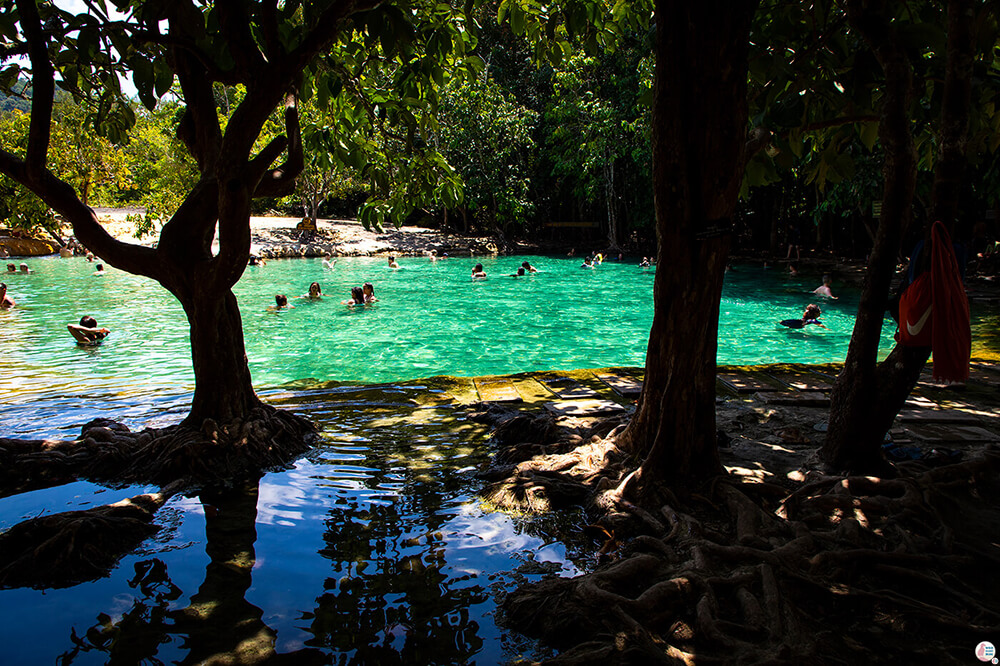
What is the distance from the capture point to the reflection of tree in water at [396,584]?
3.11 m

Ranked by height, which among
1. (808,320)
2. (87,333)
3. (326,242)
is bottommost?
(87,333)

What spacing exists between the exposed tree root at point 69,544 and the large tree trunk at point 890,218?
16.6ft


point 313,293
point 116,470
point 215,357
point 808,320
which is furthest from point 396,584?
point 313,293

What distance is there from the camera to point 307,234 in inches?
1412

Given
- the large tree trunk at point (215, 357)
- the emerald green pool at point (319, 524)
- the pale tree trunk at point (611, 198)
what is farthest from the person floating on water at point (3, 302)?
the pale tree trunk at point (611, 198)

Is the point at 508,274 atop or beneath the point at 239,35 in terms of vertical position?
beneath

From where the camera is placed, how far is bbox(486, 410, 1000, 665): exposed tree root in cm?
297

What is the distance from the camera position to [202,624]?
329cm

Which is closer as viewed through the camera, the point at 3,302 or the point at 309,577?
the point at 309,577

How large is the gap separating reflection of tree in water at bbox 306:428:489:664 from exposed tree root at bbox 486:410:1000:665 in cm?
37

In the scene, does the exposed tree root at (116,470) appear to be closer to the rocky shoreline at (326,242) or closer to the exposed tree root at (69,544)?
the exposed tree root at (69,544)

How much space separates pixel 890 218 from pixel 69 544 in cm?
591

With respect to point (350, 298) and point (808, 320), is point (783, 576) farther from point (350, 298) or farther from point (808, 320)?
point (350, 298)

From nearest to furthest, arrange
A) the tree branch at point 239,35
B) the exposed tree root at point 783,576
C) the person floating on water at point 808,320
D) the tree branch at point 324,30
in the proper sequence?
the exposed tree root at point 783,576 < the tree branch at point 324,30 < the tree branch at point 239,35 < the person floating on water at point 808,320
